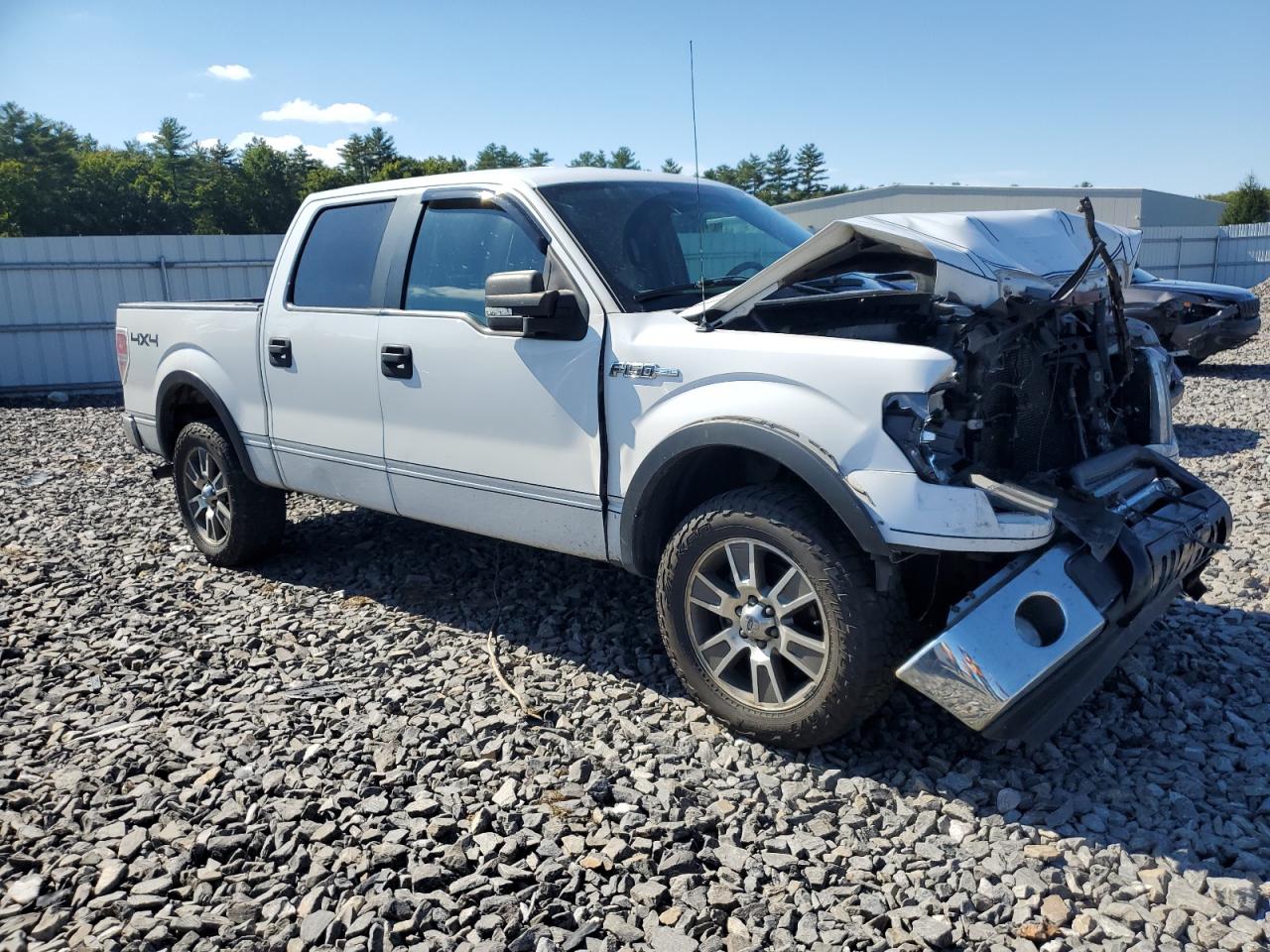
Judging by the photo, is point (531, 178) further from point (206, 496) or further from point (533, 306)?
point (206, 496)

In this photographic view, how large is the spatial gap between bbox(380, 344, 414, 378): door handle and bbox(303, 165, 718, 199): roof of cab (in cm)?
79

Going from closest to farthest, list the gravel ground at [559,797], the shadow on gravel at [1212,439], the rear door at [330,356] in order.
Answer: the gravel ground at [559,797] < the rear door at [330,356] < the shadow on gravel at [1212,439]

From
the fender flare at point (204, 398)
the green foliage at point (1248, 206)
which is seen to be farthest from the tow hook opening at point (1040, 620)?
the green foliage at point (1248, 206)

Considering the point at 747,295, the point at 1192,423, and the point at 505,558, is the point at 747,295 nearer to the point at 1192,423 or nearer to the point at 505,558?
the point at 505,558

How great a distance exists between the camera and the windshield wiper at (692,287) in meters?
3.95

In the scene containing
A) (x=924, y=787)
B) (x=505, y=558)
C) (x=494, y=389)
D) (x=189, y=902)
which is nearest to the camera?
(x=189, y=902)

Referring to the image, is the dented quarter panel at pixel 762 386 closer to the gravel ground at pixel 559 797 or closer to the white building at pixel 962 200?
the gravel ground at pixel 559 797

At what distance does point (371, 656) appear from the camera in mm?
4508

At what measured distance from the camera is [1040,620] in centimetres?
313

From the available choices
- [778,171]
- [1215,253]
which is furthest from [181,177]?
[1215,253]

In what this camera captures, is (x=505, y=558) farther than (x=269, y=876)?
Yes

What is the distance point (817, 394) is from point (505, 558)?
2.91m

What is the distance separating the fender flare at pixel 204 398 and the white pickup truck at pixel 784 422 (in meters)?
0.73

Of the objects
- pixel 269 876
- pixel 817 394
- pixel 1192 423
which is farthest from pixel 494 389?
pixel 1192 423
